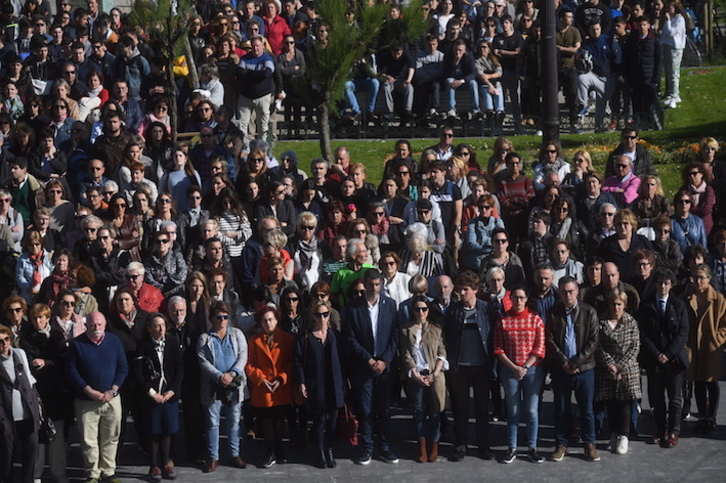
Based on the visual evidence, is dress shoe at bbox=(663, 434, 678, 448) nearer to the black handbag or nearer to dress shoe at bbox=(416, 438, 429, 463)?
dress shoe at bbox=(416, 438, 429, 463)

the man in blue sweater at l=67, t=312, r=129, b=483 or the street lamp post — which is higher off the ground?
the street lamp post

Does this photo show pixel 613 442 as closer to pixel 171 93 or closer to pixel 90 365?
pixel 90 365

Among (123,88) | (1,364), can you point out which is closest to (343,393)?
(1,364)

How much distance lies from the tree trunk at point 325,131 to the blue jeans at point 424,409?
8453 mm

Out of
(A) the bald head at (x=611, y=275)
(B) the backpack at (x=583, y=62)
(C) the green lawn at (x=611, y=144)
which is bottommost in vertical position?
(A) the bald head at (x=611, y=275)

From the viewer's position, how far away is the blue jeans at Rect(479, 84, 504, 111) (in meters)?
23.5

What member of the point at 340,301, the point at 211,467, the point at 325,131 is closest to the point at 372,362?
the point at 340,301

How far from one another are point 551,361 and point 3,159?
314 inches

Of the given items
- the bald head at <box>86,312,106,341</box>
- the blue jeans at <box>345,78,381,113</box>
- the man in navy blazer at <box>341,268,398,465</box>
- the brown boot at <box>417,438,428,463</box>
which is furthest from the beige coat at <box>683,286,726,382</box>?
the blue jeans at <box>345,78,381,113</box>

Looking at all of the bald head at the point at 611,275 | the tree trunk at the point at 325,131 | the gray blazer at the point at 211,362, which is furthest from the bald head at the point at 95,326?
the tree trunk at the point at 325,131

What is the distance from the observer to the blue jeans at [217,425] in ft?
44.9

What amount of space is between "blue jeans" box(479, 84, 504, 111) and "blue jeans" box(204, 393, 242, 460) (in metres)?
11.0

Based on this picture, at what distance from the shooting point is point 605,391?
1388 centimetres

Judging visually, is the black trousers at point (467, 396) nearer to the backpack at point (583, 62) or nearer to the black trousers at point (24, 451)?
the black trousers at point (24, 451)
